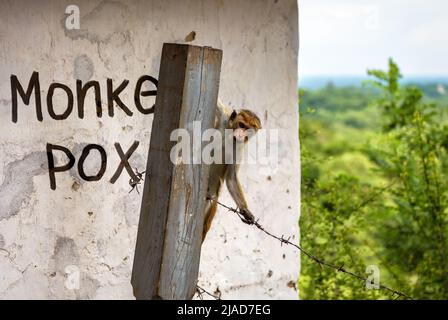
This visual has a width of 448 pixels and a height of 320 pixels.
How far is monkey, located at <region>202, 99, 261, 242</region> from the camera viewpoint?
332 centimetres

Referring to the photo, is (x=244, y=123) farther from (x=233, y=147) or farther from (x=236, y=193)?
(x=236, y=193)

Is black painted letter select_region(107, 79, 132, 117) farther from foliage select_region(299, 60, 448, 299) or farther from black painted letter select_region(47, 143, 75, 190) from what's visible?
foliage select_region(299, 60, 448, 299)

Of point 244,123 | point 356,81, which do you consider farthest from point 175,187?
point 356,81

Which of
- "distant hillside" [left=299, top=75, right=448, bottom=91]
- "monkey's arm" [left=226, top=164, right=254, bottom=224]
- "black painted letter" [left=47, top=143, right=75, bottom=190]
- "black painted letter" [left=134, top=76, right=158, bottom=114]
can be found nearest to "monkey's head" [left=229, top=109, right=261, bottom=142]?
"monkey's arm" [left=226, top=164, right=254, bottom=224]

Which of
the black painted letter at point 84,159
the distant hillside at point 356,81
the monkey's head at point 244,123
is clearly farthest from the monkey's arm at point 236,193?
the distant hillside at point 356,81

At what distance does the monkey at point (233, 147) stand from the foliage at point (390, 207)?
2309mm

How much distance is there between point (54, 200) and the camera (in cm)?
356

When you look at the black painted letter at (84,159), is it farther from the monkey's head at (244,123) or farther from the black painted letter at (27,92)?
the monkey's head at (244,123)

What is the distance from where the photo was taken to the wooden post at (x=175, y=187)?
8.39 feet

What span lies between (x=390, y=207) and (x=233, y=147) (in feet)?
11.0
